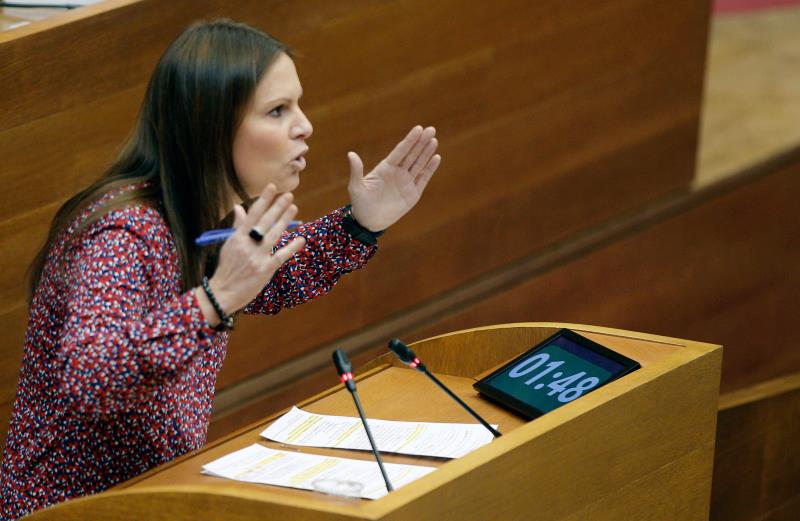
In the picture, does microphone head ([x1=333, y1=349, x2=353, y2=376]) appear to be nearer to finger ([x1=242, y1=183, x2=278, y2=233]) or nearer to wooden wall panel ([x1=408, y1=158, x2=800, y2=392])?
finger ([x1=242, y1=183, x2=278, y2=233])

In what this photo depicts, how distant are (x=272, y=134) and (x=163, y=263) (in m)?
0.20

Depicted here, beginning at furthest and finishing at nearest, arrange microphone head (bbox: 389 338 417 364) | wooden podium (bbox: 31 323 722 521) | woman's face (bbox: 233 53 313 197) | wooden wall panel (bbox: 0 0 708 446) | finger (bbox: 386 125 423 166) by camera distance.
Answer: wooden wall panel (bbox: 0 0 708 446)
finger (bbox: 386 125 423 166)
woman's face (bbox: 233 53 313 197)
microphone head (bbox: 389 338 417 364)
wooden podium (bbox: 31 323 722 521)

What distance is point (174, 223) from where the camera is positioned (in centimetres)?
150

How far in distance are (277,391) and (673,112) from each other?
4.19 feet

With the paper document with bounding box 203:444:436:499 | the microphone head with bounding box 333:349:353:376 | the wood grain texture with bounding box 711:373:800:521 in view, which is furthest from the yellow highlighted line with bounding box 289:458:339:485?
the wood grain texture with bounding box 711:373:800:521

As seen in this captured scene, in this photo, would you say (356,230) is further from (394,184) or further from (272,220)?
(272,220)

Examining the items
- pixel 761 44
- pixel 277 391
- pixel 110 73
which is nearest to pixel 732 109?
pixel 761 44

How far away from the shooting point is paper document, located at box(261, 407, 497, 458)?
148cm

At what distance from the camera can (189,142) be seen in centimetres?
152

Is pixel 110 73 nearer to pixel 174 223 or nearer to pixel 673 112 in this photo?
pixel 174 223

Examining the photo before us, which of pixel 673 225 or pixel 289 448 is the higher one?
pixel 289 448

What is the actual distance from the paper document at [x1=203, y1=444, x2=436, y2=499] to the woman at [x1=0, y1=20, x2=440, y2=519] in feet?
0.34

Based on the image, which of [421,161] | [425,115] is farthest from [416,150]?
[425,115]

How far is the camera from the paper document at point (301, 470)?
4.51ft
